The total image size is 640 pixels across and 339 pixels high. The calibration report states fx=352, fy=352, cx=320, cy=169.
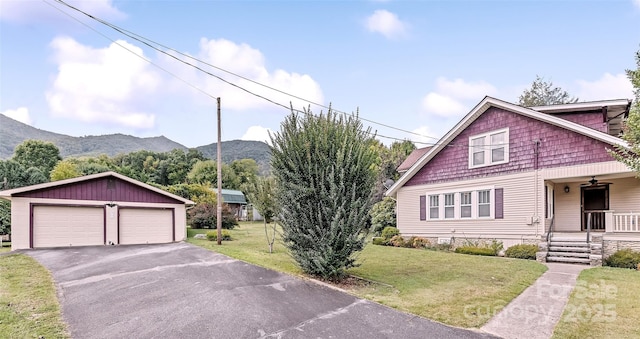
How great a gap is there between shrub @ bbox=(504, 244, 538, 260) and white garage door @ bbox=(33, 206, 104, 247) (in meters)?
17.2

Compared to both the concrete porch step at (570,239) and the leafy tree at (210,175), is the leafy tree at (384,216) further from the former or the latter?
the leafy tree at (210,175)

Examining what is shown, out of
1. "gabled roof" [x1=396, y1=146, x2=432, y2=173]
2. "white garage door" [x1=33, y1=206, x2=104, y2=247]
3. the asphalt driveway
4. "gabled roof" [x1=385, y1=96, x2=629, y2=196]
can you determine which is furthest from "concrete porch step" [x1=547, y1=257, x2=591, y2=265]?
"white garage door" [x1=33, y1=206, x2=104, y2=247]

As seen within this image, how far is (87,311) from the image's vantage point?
5996 millimetres

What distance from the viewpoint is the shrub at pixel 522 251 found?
12.4 meters

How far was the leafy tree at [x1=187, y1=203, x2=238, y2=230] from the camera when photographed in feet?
74.3

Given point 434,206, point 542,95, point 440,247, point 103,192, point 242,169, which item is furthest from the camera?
point 242,169

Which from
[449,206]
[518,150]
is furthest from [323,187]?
[449,206]

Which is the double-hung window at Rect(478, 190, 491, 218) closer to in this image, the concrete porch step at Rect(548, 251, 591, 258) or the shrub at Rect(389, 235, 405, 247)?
the concrete porch step at Rect(548, 251, 591, 258)

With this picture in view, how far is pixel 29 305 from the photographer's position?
620 centimetres

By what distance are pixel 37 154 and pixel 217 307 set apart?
6359 cm

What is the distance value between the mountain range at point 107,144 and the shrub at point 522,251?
63.7 metres

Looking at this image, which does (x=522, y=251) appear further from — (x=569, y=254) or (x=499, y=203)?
(x=499, y=203)

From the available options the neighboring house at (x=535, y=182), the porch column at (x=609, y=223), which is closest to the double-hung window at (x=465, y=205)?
the neighboring house at (x=535, y=182)

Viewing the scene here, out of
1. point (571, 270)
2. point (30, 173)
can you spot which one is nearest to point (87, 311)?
point (571, 270)
